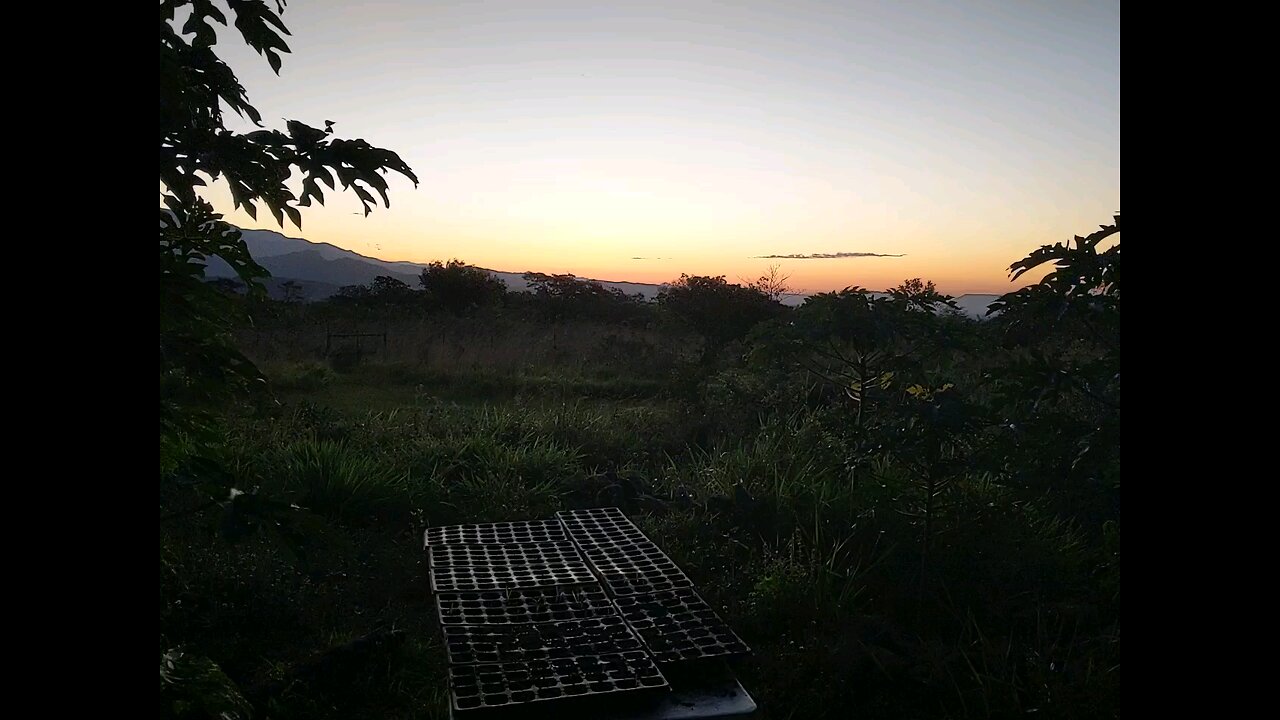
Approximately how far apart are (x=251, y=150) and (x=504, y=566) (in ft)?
10.4

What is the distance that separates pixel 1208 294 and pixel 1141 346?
0.20 ft

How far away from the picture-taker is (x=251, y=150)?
1.78 metres

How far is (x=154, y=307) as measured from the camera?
0.67 meters

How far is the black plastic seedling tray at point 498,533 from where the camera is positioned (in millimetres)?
5004

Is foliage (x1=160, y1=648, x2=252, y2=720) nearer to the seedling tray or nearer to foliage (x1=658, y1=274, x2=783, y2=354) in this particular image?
the seedling tray

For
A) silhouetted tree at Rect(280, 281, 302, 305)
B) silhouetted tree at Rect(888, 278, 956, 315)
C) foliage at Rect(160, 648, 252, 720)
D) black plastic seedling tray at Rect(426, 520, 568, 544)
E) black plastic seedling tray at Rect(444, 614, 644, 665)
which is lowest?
black plastic seedling tray at Rect(444, 614, 644, 665)

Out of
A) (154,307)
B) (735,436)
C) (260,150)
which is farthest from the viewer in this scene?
(735,436)

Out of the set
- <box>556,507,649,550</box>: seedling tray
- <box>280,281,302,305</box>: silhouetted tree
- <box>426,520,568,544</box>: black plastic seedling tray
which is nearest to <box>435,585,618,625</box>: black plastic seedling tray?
<box>556,507,649,550</box>: seedling tray

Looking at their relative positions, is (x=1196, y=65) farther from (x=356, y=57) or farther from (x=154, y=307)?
(x=356, y=57)

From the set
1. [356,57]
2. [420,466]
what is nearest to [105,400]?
[356,57]

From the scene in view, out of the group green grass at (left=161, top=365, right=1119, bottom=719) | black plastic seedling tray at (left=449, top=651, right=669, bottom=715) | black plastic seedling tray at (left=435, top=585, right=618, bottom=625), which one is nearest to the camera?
black plastic seedling tray at (left=449, top=651, right=669, bottom=715)

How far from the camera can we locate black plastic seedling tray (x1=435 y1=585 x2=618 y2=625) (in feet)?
12.3

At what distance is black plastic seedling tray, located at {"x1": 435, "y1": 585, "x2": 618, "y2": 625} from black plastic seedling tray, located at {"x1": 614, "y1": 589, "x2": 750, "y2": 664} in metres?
0.16

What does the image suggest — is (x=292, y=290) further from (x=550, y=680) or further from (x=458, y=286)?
(x=550, y=680)
